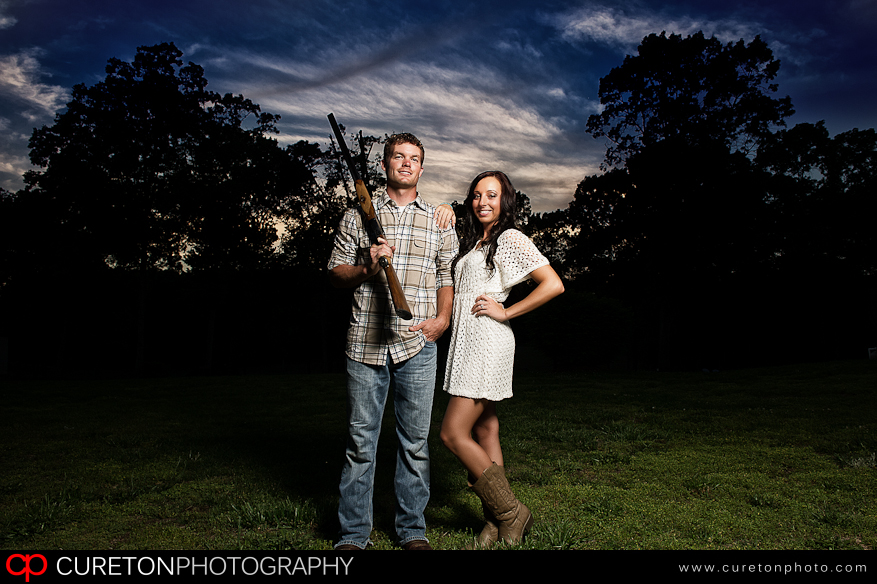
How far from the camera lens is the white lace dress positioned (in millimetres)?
3398

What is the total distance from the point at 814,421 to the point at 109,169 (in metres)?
28.0

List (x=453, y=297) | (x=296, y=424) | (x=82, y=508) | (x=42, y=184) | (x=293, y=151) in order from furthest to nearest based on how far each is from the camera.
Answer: (x=293, y=151) < (x=42, y=184) < (x=296, y=424) < (x=82, y=508) < (x=453, y=297)

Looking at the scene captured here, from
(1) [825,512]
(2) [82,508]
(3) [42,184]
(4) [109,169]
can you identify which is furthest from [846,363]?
(3) [42,184]

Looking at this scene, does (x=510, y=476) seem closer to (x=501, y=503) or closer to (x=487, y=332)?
(x=501, y=503)

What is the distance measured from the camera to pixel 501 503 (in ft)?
10.9

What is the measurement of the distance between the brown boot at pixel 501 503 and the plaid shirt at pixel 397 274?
891mm

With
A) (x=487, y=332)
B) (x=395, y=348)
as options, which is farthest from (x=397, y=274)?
(x=487, y=332)

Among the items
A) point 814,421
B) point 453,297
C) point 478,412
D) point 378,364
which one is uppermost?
point 453,297

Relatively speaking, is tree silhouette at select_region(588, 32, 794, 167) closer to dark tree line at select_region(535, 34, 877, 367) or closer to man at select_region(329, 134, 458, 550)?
dark tree line at select_region(535, 34, 877, 367)

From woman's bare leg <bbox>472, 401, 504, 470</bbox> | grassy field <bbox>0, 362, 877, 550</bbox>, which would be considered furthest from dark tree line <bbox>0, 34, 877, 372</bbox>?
woman's bare leg <bbox>472, 401, 504, 470</bbox>
